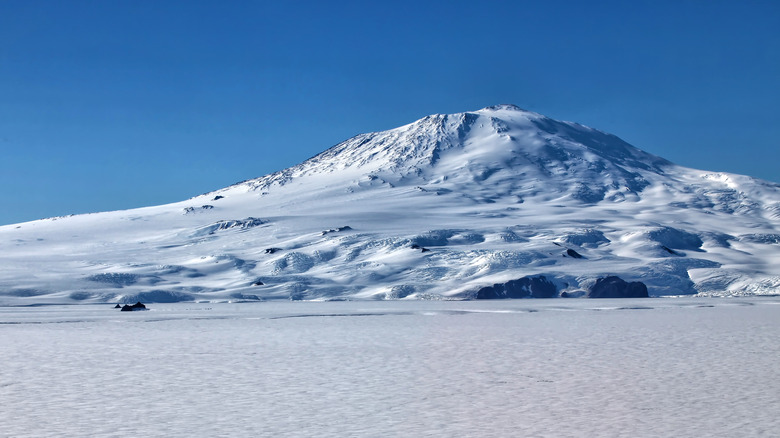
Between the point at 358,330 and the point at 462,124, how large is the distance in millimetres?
130498

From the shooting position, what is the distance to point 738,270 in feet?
244

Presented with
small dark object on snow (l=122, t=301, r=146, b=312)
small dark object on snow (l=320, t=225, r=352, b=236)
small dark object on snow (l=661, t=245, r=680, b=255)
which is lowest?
small dark object on snow (l=122, t=301, r=146, b=312)

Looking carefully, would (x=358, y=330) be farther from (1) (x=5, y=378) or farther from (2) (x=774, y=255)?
(2) (x=774, y=255)

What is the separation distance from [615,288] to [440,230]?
28931mm

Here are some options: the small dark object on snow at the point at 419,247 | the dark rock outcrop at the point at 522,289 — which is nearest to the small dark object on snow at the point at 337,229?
the small dark object on snow at the point at 419,247

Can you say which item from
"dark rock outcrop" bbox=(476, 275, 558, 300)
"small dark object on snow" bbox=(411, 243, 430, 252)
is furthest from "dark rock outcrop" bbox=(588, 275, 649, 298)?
"small dark object on snow" bbox=(411, 243, 430, 252)

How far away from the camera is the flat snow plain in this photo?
456 inches

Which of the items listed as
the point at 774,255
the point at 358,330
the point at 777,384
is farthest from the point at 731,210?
the point at 777,384

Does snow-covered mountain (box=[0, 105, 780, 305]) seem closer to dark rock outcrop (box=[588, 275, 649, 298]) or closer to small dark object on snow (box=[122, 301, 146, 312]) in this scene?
dark rock outcrop (box=[588, 275, 649, 298])

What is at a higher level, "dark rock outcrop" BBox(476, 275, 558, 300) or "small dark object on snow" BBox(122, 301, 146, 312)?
"small dark object on snow" BBox(122, 301, 146, 312)

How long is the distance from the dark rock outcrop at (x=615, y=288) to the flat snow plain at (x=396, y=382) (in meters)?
37.1

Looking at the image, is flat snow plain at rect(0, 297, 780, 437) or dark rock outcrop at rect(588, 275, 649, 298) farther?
dark rock outcrop at rect(588, 275, 649, 298)

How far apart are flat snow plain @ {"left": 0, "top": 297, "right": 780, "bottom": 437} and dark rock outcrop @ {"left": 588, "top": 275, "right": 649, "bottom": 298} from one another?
122ft

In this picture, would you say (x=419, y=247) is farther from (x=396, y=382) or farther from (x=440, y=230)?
(x=396, y=382)
